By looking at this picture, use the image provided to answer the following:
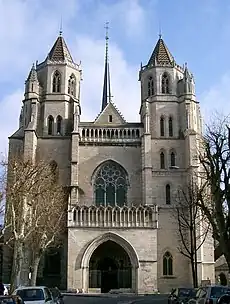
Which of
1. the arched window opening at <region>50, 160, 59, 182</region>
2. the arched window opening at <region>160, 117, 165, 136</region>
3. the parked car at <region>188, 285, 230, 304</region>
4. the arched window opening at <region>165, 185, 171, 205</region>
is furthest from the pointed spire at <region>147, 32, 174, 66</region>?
the parked car at <region>188, 285, 230, 304</region>

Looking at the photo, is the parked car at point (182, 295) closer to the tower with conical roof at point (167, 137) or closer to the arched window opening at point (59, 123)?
the tower with conical roof at point (167, 137)

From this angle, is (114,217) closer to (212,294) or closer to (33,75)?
(33,75)

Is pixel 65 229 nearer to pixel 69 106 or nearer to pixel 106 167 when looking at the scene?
pixel 106 167

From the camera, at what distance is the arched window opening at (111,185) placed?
49.2 metres

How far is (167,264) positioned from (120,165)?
1037 cm

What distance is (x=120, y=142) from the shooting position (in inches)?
1980

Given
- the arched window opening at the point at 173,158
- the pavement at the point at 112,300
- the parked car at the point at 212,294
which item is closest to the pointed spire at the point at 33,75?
the arched window opening at the point at 173,158

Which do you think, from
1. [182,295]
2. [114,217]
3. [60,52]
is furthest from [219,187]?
[60,52]

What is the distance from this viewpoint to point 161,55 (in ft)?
182

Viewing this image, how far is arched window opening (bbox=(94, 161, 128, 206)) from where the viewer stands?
49.2 meters

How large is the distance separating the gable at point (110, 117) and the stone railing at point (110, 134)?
5.89ft

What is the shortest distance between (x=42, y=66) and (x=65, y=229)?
61.1 ft

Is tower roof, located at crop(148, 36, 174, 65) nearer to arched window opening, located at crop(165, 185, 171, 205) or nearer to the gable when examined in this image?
the gable

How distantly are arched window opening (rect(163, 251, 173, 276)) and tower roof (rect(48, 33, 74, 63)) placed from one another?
74.8 feet
